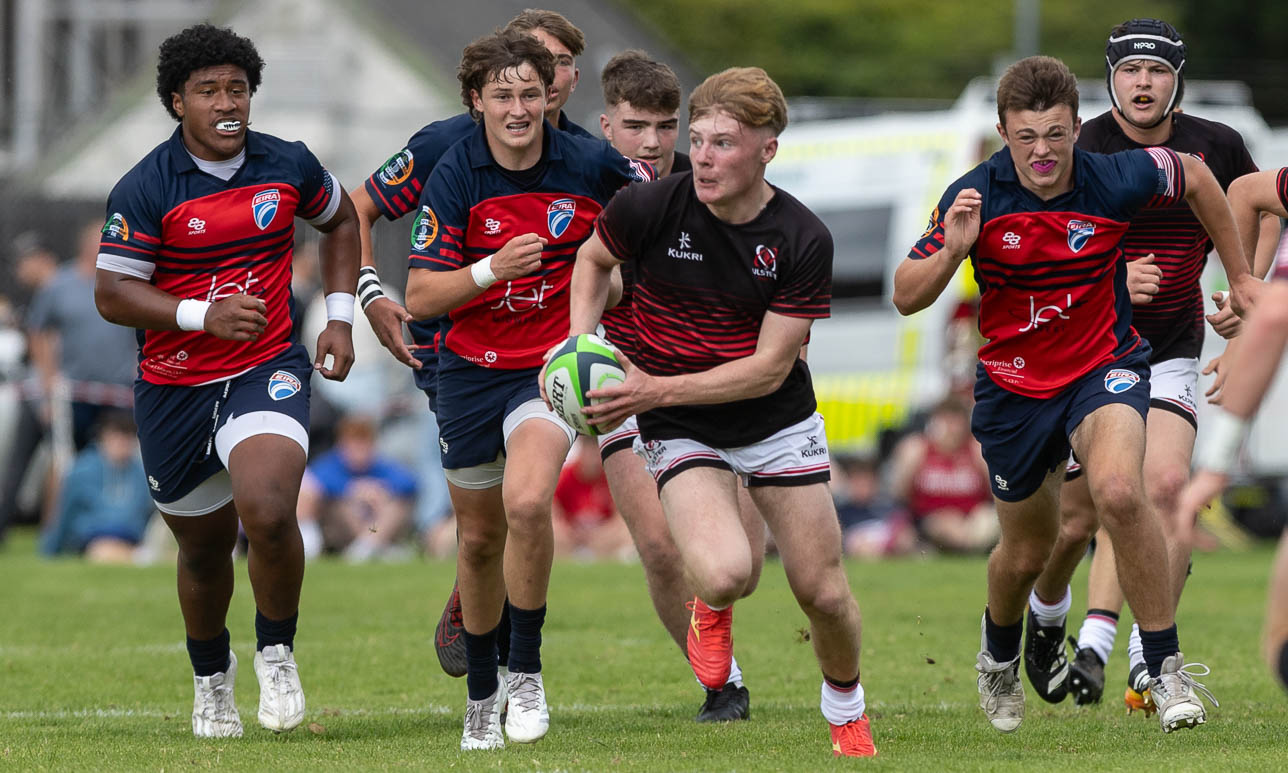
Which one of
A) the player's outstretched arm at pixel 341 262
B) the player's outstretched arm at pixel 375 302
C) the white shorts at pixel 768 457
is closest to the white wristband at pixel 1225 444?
the white shorts at pixel 768 457

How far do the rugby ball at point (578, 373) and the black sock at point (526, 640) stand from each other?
1.00m

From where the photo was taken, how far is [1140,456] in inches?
271

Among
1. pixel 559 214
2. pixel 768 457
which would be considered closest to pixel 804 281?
pixel 768 457

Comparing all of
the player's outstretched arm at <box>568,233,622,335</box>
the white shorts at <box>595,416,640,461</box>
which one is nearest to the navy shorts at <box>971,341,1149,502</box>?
the white shorts at <box>595,416,640,461</box>

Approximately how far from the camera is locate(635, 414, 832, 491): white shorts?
6531 mm

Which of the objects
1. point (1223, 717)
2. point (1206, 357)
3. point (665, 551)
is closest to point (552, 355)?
point (665, 551)

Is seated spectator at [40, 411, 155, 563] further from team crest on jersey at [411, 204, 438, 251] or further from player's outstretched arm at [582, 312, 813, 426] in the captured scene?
player's outstretched arm at [582, 312, 813, 426]

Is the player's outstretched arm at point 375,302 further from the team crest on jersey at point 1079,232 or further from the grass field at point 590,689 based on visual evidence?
the team crest on jersey at point 1079,232

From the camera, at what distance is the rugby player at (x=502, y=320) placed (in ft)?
22.8

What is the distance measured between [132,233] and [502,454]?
163 cm

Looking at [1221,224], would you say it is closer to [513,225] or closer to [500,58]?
[513,225]

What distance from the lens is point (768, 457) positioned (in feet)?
21.5

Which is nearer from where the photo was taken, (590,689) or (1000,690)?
(1000,690)

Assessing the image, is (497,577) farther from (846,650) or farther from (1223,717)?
(1223,717)
